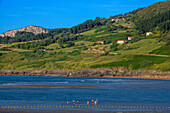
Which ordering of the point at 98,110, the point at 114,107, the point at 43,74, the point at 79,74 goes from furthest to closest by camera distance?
the point at 43,74 → the point at 79,74 → the point at 114,107 → the point at 98,110

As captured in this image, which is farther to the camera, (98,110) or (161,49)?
(161,49)

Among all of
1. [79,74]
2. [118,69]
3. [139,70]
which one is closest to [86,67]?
[79,74]

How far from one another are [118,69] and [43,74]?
47.1 metres

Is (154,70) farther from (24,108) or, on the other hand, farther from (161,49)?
(24,108)

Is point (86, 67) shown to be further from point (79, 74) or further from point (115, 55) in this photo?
point (115, 55)

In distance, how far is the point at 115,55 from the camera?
19662 cm

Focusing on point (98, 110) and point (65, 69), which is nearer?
point (98, 110)

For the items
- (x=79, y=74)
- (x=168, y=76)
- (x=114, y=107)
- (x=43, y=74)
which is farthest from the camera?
Result: (x=43, y=74)

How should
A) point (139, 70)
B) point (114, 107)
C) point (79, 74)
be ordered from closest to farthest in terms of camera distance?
point (114, 107), point (139, 70), point (79, 74)

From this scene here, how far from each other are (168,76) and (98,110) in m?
107

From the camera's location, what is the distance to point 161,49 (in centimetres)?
19250

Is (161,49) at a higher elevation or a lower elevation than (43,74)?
higher

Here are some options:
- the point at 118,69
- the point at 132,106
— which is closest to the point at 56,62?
the point at 118,69

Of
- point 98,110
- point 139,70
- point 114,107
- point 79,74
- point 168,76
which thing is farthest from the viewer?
point 79,74
